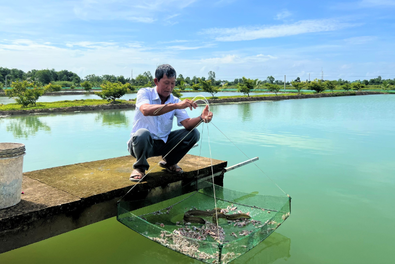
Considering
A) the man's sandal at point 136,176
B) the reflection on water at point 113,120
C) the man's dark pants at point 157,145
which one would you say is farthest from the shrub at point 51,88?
the man's sandal at point 136,176

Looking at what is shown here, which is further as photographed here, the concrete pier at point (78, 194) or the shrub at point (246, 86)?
the shrub at point (246, 86)

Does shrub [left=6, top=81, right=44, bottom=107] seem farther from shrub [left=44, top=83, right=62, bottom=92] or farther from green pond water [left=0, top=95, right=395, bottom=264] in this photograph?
shrub [left=44, top=83, right=62, bottom=92]

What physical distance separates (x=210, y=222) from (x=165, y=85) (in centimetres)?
141

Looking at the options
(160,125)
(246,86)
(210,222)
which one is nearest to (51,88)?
(246,86)

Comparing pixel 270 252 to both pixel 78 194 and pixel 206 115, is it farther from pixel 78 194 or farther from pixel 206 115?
pixel 78 194

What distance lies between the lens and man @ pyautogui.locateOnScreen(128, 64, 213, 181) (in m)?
2.91

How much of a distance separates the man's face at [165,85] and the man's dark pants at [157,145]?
443 mm

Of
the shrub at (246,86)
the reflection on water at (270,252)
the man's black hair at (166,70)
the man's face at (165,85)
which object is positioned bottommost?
the reflection on water at (270,252)

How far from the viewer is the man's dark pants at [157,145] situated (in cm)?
294

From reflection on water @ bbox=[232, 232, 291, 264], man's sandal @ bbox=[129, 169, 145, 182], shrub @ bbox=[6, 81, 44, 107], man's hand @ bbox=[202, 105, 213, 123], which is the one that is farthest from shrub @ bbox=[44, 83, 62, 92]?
reflection on water @ bbox=[232, 232, 291, 264]

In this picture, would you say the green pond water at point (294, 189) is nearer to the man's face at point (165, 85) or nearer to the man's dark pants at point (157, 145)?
the man's dark pants at point (157, 145)

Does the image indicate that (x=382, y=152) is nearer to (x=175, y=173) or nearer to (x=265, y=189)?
(x=265, y=189)

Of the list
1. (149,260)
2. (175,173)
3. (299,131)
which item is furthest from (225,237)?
(299,131)

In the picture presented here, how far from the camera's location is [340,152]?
682cm
